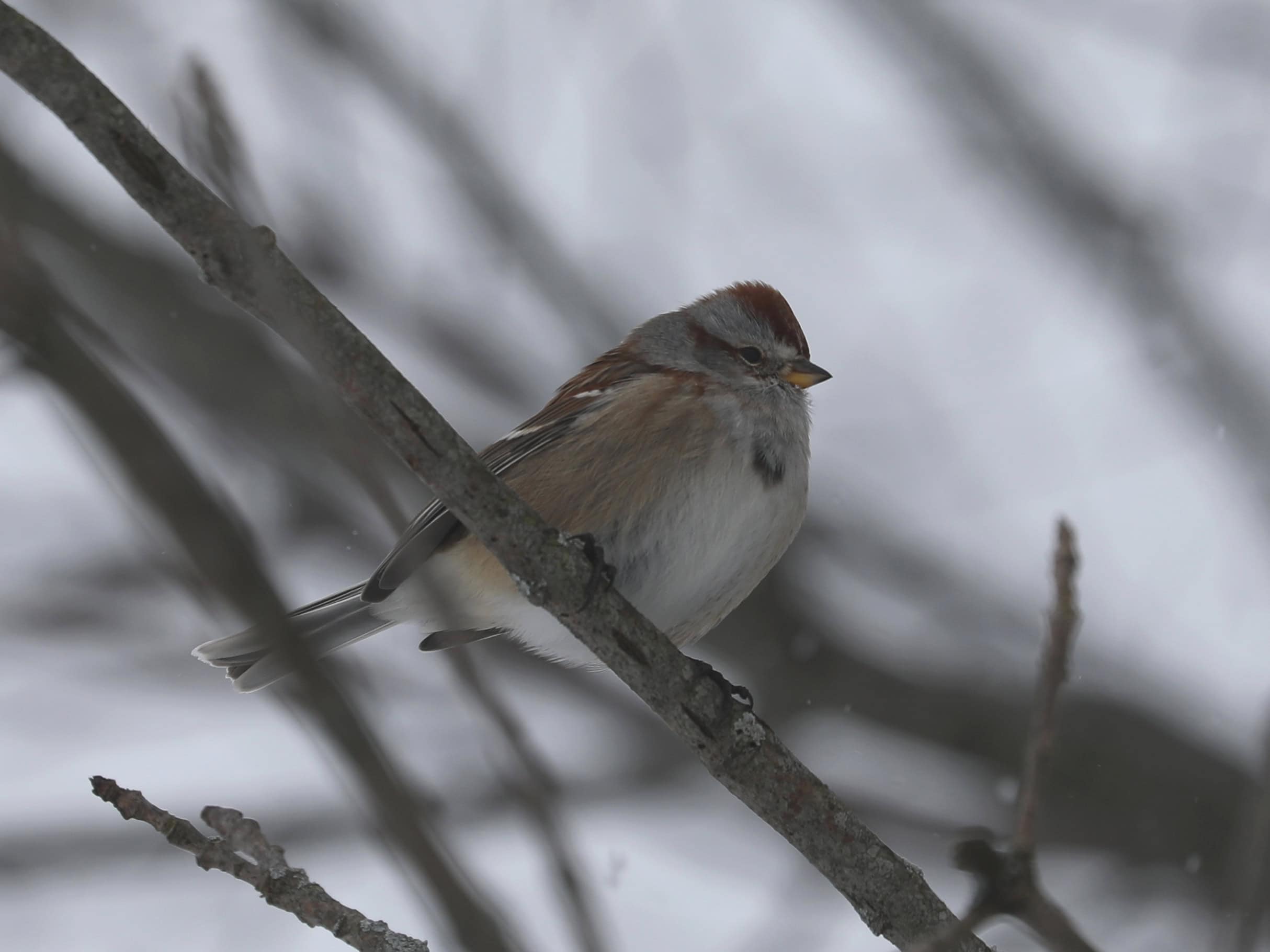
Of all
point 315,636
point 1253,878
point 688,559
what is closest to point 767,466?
point 688,559

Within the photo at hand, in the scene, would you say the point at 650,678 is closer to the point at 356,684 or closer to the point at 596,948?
the point at 356,684

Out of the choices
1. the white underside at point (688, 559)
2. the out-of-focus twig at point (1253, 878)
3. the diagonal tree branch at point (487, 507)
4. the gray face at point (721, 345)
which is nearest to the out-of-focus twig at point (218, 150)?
the diagonal tree branch at point (487, 507)

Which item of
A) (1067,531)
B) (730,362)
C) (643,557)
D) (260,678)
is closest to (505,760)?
(1067,531)

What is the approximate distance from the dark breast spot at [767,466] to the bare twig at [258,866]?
2.44m

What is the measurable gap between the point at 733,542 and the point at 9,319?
3.10m

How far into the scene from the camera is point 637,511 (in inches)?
165

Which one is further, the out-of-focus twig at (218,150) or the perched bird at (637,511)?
the perched bird at (637,511)

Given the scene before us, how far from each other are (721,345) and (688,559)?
4.09ft

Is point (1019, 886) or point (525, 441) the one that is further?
point (525, 441)

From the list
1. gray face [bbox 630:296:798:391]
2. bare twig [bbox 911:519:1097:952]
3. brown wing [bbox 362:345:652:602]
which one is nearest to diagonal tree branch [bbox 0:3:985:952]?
brown wing [bbox 362:345:652:602]

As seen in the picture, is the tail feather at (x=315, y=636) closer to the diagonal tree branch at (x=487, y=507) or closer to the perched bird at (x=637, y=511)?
the perched bird at (x=637, y=511)

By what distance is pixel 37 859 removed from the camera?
5742 millimetres

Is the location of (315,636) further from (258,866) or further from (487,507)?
(258,866)

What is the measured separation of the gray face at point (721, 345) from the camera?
4.94m
